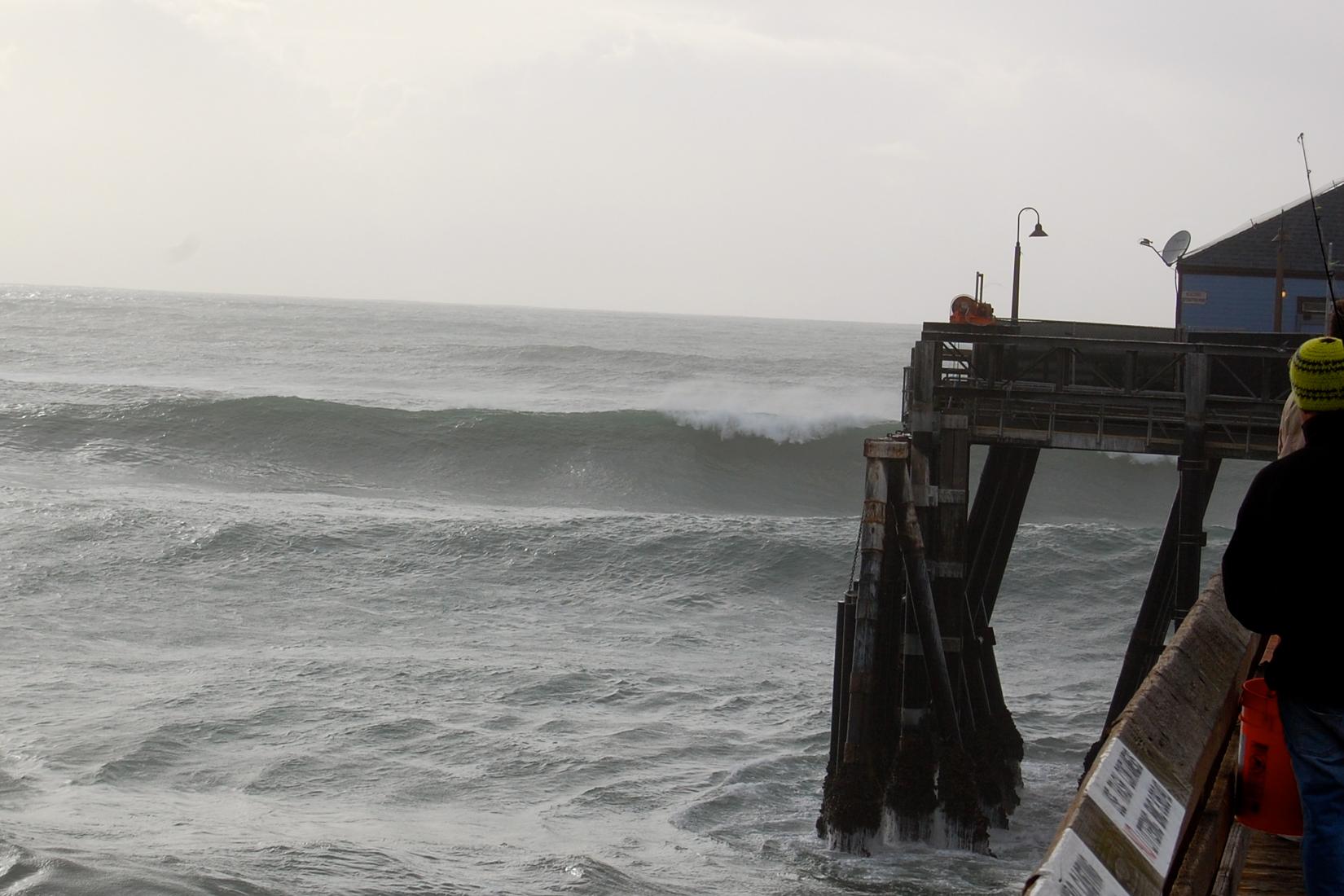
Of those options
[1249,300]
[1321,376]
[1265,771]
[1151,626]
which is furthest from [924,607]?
[1249,300]

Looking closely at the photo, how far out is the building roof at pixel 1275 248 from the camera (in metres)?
18.0

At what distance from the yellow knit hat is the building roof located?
16157 mm

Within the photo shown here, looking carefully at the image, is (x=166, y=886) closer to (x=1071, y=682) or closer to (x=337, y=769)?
(x=337, y=769)

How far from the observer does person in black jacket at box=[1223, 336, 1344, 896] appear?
301 centimetres

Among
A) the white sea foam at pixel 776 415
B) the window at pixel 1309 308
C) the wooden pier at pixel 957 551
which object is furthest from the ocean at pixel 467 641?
the window at pixel 1309 308

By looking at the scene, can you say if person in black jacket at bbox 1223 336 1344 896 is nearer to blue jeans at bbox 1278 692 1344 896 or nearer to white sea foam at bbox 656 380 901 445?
blue jeans at bbox 1278 692 1344 896

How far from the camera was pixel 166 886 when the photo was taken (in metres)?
8.27

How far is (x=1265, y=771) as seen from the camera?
3.44 metres

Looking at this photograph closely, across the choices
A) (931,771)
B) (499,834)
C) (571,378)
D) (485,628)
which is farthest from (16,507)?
(571,378)

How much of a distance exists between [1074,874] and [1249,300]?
17650 millimetres

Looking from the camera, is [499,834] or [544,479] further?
[544,479]

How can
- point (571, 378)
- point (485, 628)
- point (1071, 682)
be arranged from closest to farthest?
1. point (1071, 682)
2. point (485, 628)
3. point (571, 378)

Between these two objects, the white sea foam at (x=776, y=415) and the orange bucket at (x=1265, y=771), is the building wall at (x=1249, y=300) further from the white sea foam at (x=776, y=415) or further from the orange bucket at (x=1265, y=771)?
the white sea foam at (x=776, y=415)

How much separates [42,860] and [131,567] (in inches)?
502
